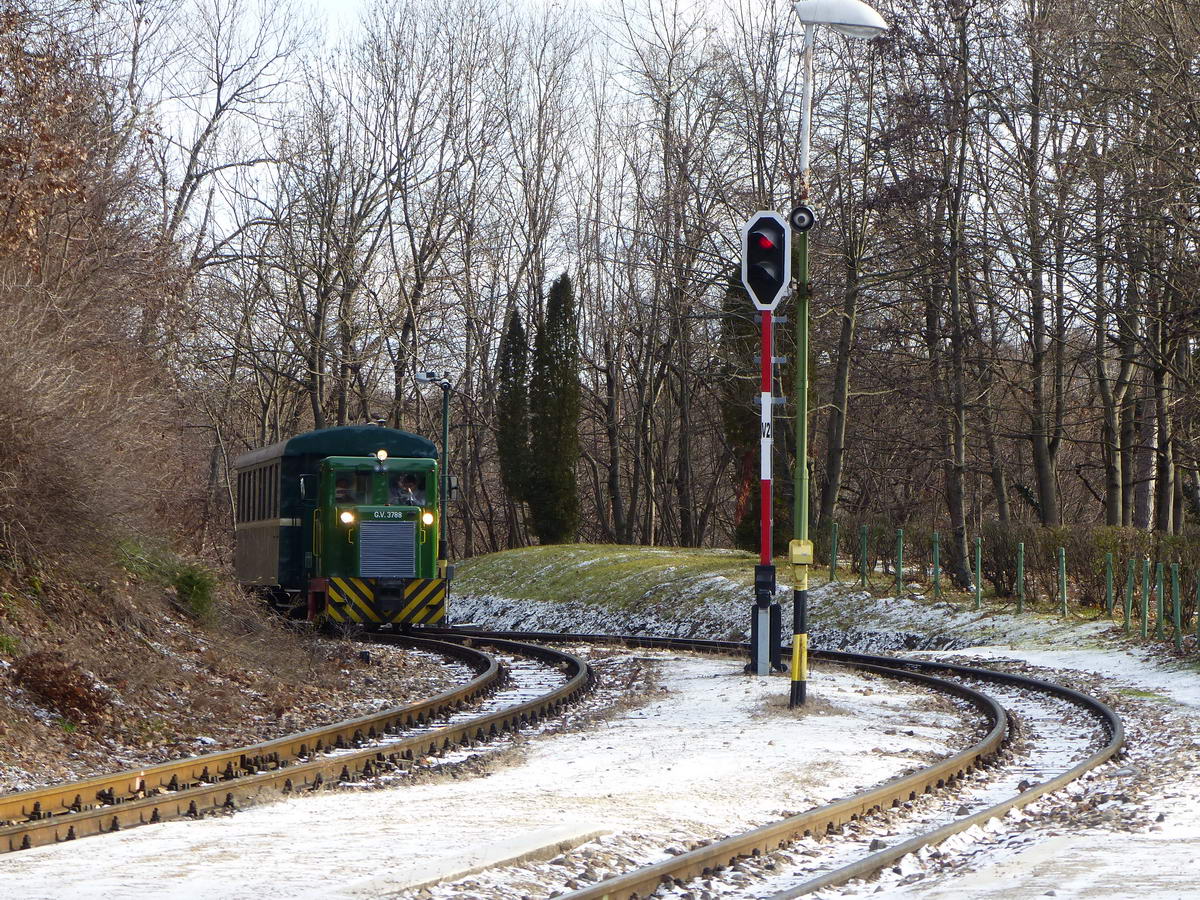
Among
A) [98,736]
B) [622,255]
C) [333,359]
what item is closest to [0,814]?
[98,736]

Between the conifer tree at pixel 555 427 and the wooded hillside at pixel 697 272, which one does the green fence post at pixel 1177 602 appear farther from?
the conifer tree at pixel 555 427

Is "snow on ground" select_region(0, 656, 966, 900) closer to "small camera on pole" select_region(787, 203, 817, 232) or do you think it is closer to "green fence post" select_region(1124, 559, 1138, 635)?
"small camera on pole" select_region(787, 203, 817, 232)

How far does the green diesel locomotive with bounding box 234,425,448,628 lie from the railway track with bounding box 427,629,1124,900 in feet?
31.4

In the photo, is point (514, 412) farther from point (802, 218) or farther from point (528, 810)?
point (528, 810)

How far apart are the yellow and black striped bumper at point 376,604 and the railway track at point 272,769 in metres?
6.08

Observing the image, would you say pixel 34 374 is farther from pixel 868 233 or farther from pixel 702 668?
pixel 868 233

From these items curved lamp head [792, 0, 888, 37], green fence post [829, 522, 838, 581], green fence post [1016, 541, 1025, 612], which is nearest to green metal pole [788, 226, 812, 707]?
curved lamp head [792, 0, 888, 37]

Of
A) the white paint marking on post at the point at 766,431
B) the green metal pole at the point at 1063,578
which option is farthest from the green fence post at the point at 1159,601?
the white paint marking on post at the point at 766,431

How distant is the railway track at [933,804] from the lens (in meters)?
7.21

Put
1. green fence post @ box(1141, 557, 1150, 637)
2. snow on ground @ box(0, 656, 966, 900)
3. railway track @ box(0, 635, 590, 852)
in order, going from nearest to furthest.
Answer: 1. snow on ground @ box(0, 656, 966, 900)
2. railway track @ box(0, 635, 590, 852)
3. green fence post @ box(1141, 557, 1150, 637)

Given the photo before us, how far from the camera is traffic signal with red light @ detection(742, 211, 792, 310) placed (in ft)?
47.7

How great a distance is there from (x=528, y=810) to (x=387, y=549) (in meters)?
14.7

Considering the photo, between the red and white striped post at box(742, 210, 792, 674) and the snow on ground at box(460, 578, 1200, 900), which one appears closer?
the snow on ground at box(460, 578, 1200, 900)

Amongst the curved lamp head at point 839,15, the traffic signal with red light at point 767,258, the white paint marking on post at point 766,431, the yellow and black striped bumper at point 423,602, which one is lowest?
the yellow and black striped bumper at point 423,602
